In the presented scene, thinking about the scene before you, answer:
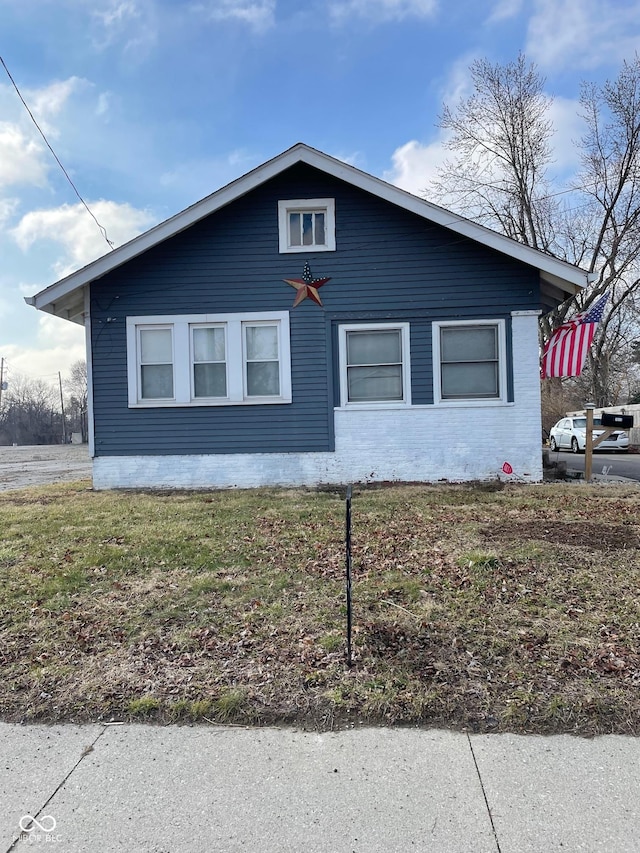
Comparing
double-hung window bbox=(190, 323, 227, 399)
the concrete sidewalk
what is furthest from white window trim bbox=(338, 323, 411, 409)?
the concrete sidewalk

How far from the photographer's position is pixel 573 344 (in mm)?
9797

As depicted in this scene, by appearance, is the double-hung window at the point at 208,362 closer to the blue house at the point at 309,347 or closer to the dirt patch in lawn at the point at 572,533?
the blue house at the point at 309,347

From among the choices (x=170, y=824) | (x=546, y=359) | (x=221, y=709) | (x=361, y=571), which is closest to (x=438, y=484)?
(x=546, y=359)

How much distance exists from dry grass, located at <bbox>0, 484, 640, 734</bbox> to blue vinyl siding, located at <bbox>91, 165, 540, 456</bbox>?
3461 mm

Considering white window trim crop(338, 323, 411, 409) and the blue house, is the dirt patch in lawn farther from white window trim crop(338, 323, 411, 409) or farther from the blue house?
white window trim crop(338, 323, 411, 409)

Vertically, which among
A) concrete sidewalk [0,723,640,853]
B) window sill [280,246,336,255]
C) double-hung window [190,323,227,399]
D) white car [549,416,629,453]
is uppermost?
window sill [280,246,336,255]

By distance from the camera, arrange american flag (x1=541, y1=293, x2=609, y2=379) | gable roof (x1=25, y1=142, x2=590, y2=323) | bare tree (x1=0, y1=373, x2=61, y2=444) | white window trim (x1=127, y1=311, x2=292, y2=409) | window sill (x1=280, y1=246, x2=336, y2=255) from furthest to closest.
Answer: bare tree (x1=0, y1=373, x2=61, y2=444), white window trim (x1=127, y1=311, x2=292, y2=409), window sill (x1=280, y1=246, x2=336, y2=255), american flag (x1=541, y1=293, x2=609, y2=379), gable roof (x1=25, y1=142, x2=590, y2=323)

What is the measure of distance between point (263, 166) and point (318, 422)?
15.0ft

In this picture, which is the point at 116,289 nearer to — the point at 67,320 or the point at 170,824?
the point at 67,320

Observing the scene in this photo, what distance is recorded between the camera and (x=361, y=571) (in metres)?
4.73

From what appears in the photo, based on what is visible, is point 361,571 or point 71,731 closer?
point 71,731

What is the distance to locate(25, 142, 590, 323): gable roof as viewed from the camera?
30.0ft

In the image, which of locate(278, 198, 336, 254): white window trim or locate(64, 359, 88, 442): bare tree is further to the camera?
locate(64, 359, 88, 442): bare tree

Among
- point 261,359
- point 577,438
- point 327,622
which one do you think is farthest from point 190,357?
point 577,438
